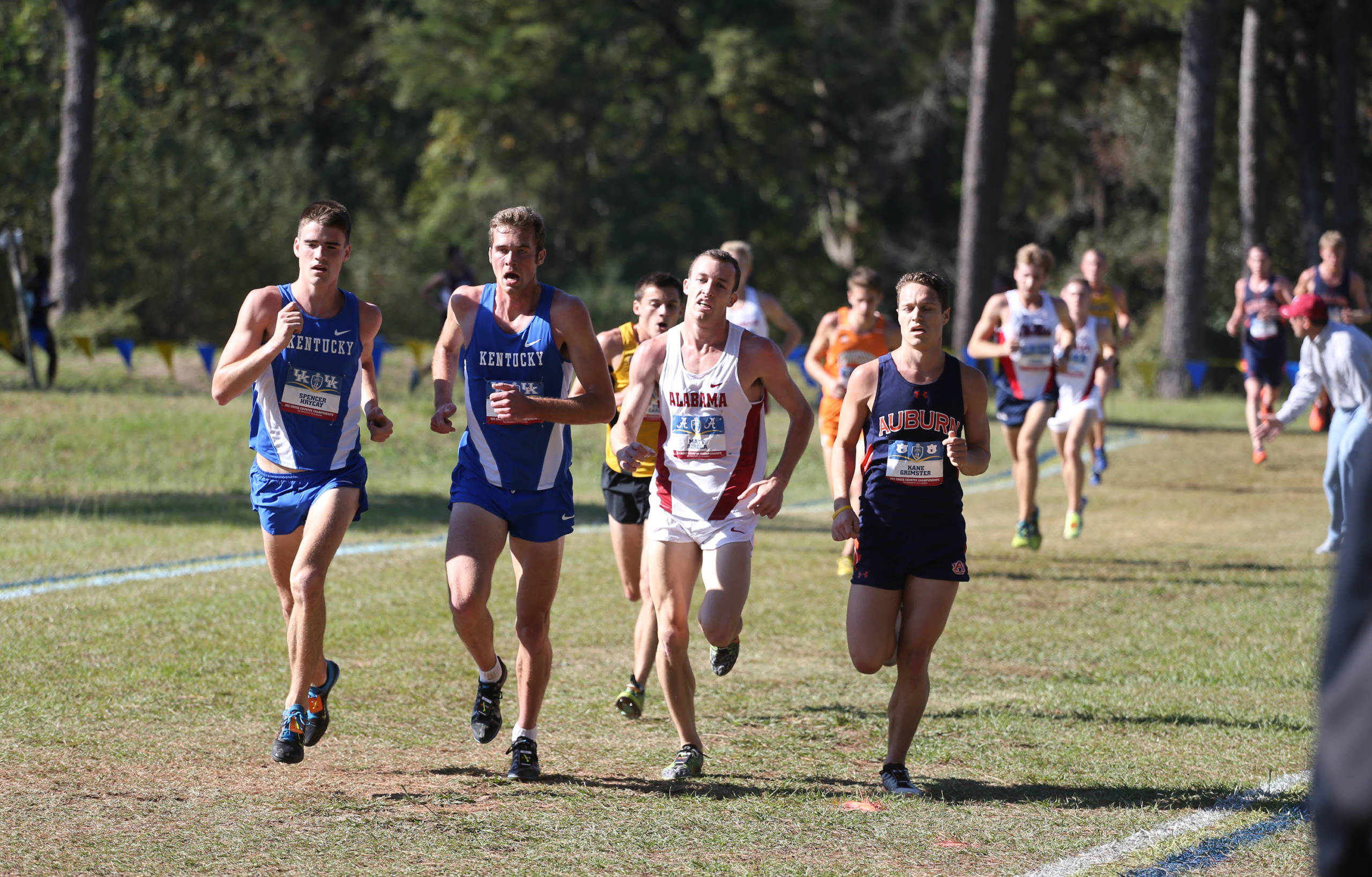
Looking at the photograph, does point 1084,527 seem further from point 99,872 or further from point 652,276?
point 99,872

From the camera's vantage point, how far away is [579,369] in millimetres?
5887

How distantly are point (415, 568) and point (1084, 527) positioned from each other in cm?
648

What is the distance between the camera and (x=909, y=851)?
5.02 metres

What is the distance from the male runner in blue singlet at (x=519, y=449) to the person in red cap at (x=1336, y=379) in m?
5.54

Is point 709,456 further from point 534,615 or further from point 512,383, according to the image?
point 534,615

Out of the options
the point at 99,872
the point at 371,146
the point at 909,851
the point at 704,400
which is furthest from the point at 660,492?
the point at 371,146

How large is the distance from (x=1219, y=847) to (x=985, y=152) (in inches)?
864

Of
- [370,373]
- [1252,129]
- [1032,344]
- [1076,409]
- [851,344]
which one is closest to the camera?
[370,373]

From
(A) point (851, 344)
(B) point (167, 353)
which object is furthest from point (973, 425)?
(B) point (167, 353)

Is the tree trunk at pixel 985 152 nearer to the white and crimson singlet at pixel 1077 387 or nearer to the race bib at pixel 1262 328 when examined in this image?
the race bib at pixel 1262 328

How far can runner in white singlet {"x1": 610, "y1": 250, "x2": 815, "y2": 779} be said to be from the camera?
5.83m

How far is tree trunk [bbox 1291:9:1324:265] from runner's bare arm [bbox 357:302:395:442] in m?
31.4

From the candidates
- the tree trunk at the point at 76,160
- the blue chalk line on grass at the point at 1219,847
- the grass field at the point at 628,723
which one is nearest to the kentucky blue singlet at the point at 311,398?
the grass field at the point at 628,723

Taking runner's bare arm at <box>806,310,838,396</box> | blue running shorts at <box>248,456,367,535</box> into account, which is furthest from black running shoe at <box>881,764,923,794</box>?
runner's bare arm at <box>806,310,838,396</box>
